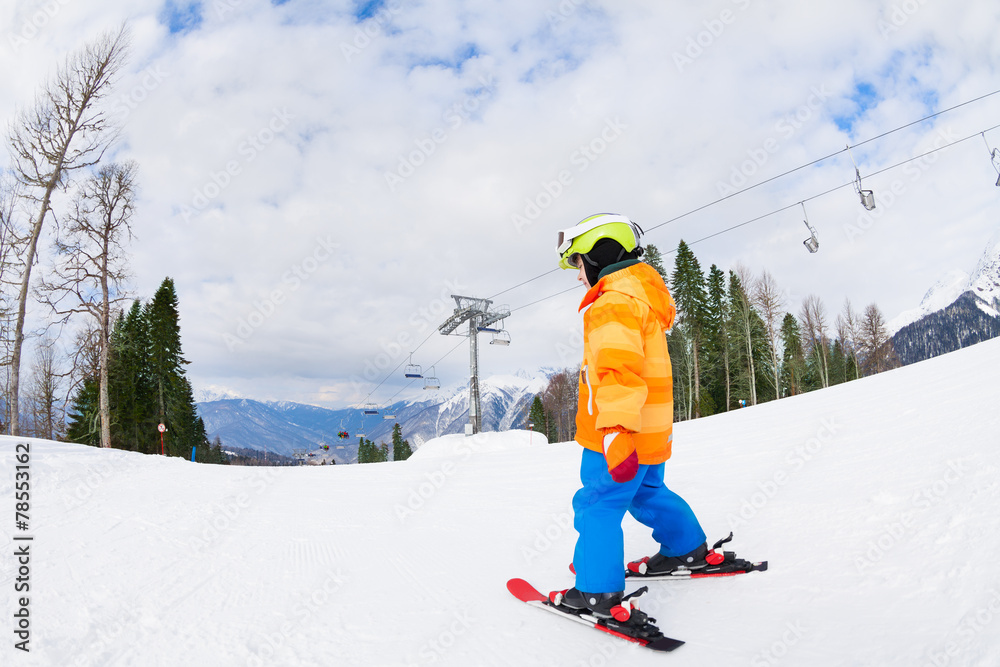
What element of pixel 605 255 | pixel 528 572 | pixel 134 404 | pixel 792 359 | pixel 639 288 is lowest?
pixel 528 572

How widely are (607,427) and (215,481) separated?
25.1 feet

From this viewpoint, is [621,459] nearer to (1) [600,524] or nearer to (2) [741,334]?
(1) [600,524]

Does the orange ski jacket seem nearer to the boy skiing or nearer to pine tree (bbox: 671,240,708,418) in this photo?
the boy skiing

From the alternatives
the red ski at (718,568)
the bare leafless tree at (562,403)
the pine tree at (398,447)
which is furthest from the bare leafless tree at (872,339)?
the pine tree at (398,447)

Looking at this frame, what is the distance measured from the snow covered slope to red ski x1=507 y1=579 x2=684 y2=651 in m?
0.04

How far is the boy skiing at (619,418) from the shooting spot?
80.0 inches

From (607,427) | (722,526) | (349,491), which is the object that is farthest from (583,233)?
(349,491)

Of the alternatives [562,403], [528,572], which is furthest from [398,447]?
[528,572]

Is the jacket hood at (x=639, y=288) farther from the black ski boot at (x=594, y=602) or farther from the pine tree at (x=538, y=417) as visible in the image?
the pine tree at (x=538, y=417)

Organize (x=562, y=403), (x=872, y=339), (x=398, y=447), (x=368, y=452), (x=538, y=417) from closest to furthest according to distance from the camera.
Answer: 1. (x=872, y=339)
2. (x=538, y=417)
3. (x=562, y=403)
4. (x=398, y=447)
5. (x=368, y=452)

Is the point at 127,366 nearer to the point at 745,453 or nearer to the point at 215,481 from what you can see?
the point at 215,481

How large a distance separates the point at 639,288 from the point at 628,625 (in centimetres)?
151

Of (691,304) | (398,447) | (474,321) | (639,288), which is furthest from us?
(398,447)

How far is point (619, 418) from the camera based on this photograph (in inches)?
77.5
